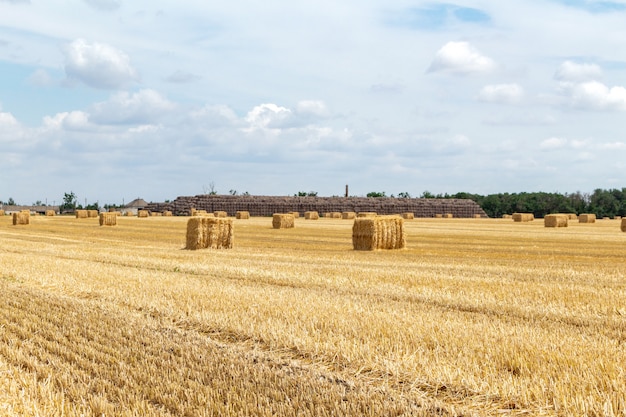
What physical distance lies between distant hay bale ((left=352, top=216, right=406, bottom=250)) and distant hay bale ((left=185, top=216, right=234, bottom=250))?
5087 mm

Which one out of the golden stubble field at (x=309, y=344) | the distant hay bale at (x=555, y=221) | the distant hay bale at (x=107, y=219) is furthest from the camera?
the distant hay bale at (x=107, y=219)

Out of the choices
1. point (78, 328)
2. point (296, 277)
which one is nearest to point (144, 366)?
point (78, 328)

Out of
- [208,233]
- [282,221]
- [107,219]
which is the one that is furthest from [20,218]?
[208,233]

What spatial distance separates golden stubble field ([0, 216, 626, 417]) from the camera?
20.0 feet

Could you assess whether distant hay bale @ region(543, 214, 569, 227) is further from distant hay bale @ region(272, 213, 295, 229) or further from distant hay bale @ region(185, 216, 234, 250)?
distant hay bale @ region(185, 216, 234, 250)

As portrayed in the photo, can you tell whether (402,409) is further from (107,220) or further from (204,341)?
(107,220)

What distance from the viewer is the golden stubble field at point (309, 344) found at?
6.09 metres

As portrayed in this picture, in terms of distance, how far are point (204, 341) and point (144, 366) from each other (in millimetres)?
1231

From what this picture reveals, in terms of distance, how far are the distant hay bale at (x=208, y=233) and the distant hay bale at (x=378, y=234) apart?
5087 millimetres

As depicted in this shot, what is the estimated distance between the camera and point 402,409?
19.2 ft

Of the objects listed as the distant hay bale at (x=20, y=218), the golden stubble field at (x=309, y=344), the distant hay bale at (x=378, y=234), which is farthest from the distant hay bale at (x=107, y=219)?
the golden stubble field at (x=309, y=344)

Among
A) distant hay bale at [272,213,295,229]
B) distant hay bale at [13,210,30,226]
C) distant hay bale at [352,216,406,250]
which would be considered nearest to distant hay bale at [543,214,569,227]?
distant hay bale at [272,213,295,229]

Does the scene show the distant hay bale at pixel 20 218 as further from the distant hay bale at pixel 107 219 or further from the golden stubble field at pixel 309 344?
the golden stubble field at pixel 309 344

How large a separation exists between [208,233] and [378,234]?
6.65m
